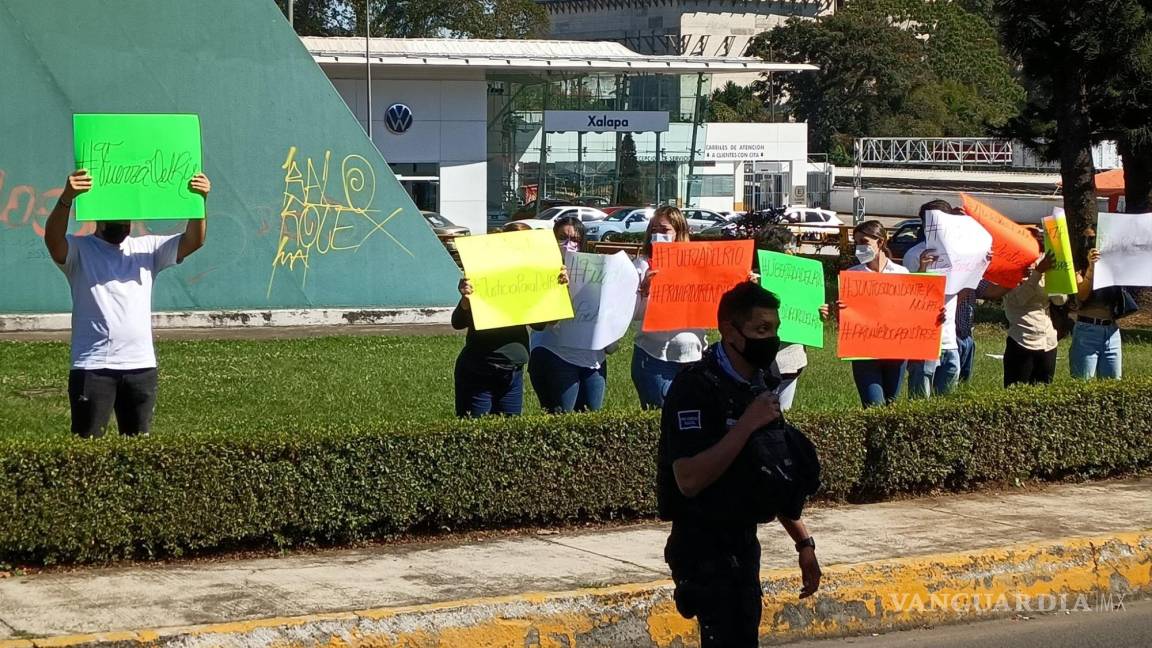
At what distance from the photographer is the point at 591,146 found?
212 ft

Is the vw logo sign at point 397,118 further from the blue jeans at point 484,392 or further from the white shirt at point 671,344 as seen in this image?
the blue jeans at point 484,392

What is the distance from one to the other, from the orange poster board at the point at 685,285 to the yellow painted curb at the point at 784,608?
2.09 m

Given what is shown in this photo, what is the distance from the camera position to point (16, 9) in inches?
632

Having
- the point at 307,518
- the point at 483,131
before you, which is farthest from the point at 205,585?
the point at 483,131

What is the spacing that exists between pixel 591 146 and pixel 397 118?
57.6 ft

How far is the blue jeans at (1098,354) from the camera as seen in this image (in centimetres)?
1082

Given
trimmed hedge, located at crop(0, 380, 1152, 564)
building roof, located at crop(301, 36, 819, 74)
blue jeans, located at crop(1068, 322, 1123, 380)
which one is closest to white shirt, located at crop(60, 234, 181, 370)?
trimmed hedge, located at crop(0, 380, 1152, 564)

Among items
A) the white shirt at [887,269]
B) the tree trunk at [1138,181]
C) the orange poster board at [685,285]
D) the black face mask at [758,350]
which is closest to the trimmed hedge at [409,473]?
the orange poster board at [685,285]

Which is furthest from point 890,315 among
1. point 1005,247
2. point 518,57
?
point 518,57

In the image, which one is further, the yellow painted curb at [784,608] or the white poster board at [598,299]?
the white poster board at [598,299]

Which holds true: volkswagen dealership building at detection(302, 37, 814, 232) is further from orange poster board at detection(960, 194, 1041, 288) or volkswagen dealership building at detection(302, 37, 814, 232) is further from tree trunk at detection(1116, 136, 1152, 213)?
orange poster board at detection(960, 194, 1041, 288)

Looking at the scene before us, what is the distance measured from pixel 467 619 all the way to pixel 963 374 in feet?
20.0

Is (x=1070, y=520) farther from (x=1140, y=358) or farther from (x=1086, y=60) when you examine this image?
(x=1086, y=60)

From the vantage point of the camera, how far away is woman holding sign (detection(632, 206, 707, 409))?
29.0ft
